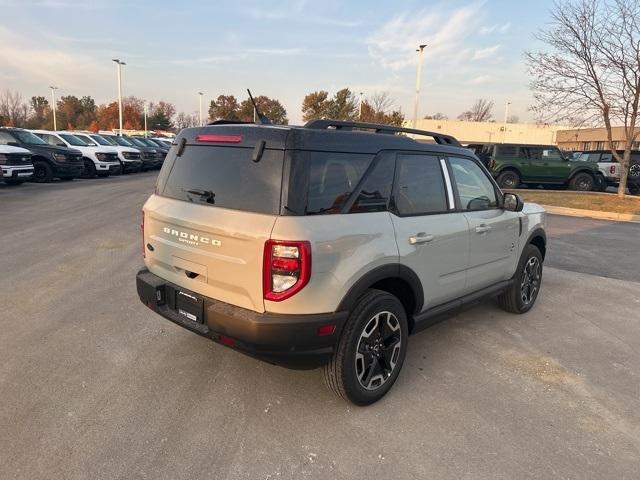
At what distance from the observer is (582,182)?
19.0m

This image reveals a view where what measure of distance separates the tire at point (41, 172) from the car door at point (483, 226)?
1686 centimetres

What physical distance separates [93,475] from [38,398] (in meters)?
0.97

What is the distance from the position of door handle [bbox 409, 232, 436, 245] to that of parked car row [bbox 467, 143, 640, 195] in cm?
1602

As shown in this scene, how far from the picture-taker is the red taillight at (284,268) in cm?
261

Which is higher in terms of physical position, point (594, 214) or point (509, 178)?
point (509, 178)

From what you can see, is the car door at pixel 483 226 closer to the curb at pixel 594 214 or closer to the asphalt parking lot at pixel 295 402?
the asphalt parking lot at pixel 295 402

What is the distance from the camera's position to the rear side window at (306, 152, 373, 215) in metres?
2.78

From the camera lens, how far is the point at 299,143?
275 centimetres

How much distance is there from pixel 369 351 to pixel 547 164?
1806 cm

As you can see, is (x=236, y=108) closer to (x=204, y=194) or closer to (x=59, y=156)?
(x=59, y=156)

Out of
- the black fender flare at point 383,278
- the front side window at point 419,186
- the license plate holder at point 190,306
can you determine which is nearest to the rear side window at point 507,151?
the front side window at point 419,186

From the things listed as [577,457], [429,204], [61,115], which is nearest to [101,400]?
[429,204]

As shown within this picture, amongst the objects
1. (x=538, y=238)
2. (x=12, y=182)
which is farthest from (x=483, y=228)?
(x=12, y=182)

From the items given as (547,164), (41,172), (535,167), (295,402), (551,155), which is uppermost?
(551,155)
